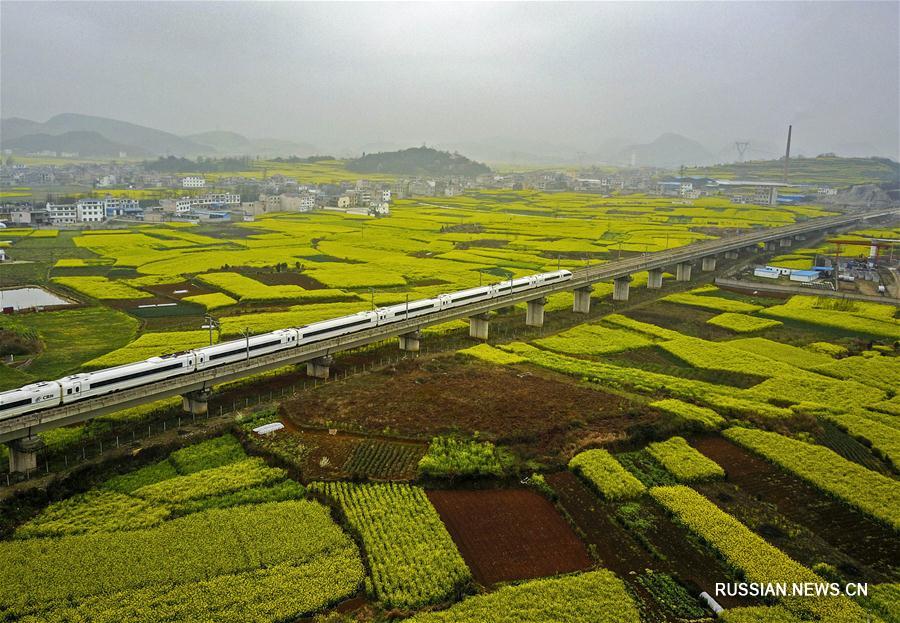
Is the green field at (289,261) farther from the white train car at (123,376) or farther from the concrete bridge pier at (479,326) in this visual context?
the white train car at (123,376)

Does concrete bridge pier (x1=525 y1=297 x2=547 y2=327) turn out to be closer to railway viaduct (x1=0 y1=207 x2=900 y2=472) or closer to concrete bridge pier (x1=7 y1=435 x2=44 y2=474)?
railway viaduct (x1=0 y1=207 x2=900 y2=472)

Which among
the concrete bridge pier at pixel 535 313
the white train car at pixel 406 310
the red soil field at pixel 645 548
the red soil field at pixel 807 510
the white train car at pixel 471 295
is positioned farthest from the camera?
the concrete bridge pier at pixel 535 313

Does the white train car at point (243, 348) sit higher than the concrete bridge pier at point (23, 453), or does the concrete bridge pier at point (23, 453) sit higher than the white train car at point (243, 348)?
the white train car at point (243, 348)

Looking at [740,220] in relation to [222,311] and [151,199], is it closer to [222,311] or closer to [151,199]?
[222,311]

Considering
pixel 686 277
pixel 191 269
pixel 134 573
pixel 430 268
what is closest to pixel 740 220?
pixel 686 277

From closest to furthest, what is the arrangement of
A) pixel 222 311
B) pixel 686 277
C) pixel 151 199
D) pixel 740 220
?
pixel 222 311 → pixel 686 277 → pixel 740 220 → pixel 151 199

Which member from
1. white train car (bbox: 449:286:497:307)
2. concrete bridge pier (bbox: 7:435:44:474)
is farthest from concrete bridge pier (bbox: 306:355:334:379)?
concrete bridge pier (bbox: 7:435:44:474)

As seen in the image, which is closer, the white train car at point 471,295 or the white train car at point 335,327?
the white train car at point 335,327

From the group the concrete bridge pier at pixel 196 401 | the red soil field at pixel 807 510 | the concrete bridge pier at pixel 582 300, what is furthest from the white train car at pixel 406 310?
the red soil field at pixel 807 510
